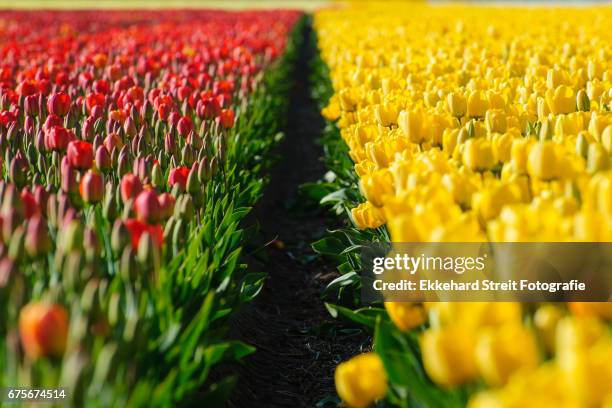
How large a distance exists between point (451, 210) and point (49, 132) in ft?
6.75

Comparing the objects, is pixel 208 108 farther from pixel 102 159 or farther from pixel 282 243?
pixel 102 159

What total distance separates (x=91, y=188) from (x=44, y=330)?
3.50 feet

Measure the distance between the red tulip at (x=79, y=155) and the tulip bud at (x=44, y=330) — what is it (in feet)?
4.56

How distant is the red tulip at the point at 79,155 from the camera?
2.98 metres

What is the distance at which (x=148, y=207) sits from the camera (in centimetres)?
245

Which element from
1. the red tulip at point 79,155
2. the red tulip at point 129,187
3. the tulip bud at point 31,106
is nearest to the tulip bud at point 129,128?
the tulip bud at point 31,106

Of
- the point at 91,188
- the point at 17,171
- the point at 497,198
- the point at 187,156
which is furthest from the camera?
the point at 187,156

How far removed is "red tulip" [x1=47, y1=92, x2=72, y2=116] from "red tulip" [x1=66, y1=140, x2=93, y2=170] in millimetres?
1320

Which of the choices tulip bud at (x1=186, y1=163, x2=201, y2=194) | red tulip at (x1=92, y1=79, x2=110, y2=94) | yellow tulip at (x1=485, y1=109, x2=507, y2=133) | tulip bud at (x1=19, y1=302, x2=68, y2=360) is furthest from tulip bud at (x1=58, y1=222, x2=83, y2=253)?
red tulip at (x1=92, y1=79, x2=110, y2=94)

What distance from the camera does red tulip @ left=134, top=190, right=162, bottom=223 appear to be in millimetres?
2449

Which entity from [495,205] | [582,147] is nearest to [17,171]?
[495,205]

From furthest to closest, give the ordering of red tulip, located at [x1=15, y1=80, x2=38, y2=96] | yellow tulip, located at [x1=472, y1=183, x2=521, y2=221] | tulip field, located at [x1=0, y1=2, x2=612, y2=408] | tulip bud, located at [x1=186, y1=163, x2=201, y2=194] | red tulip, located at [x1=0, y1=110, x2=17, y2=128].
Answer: red tulip, located at [x1=15, y1=80, x2=38, y2=96], red tulip, located at [x1=0, y1=110, x2=17, y2=128], tulip bud, located at [x1=186, y1=163, x2=201, y2=194], yellow tulip, located at [x1=472, y1=183, x2=521, y2=221], tulip field, located at [x1=0, y1=2, x2=612, y2=408]

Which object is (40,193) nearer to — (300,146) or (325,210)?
(325,210)

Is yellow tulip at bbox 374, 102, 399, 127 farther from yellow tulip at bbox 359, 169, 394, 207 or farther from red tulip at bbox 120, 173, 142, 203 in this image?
red tulip at bbox 120, 173, 142, 203
